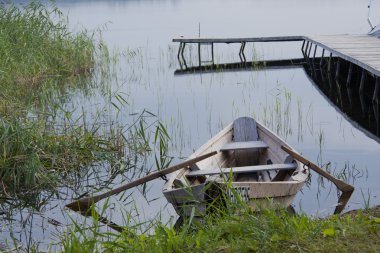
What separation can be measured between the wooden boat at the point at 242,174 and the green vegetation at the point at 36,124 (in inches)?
57.4

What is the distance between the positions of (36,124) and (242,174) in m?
2.40

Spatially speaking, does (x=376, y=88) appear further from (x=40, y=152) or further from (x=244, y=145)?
(x=40, y=152)

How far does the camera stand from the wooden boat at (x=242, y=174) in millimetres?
6262

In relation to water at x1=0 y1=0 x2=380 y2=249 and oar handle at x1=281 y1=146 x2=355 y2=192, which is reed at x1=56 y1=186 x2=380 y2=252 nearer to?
water at x1=0 y1=0 x2=380 y2=249

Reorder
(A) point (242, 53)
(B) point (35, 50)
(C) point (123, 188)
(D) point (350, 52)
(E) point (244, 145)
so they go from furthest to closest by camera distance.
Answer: (A) point (242, 53)
(D) point (350, 52)
(B) point (35, 50)
(E) point (244, 145)
(C) point (123, 188)

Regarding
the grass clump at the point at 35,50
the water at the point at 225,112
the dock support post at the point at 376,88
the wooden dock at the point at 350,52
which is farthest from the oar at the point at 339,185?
the grass clump at the point at 35,50

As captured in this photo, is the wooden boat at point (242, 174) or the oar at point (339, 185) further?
the oar at point (339, 185)

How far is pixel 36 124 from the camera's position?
334 inches

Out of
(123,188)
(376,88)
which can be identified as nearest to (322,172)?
(123,188)

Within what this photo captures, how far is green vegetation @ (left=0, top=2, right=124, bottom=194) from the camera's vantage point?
8000 mm

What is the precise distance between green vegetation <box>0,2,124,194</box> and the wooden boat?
146cm

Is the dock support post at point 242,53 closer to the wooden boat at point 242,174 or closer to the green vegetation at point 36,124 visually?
the green vegetation at point 36,124

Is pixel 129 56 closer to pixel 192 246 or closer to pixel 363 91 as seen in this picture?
pixel 363 91

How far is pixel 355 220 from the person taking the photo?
4895 millimetres
